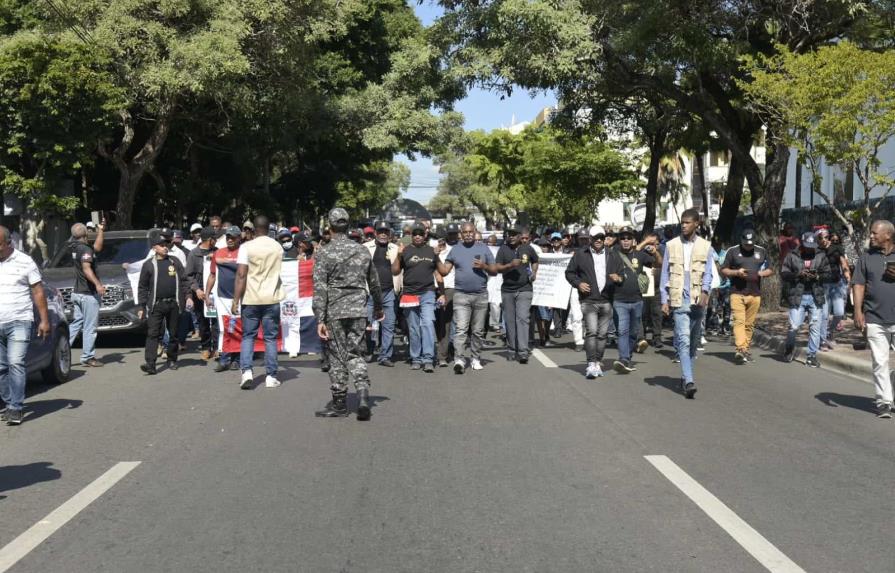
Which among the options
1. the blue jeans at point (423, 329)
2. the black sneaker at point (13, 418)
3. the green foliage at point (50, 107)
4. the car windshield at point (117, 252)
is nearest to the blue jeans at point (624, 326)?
the blue jeans at point (423, 329)

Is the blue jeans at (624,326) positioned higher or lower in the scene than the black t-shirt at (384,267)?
lower

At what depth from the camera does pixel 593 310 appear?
12.1 metres

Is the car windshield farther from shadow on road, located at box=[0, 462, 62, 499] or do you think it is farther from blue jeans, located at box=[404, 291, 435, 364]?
shadow on road, located at box=[0, 462, 62, 499]

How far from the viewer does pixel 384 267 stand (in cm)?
1324

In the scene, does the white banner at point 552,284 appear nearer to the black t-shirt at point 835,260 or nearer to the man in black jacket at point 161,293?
the black t-shirt at point 835,260

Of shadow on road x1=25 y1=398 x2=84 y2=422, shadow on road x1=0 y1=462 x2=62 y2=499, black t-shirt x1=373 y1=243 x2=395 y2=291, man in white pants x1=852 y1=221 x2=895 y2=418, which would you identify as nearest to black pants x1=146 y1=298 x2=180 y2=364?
shadow on road x1=25 y1=398 x2=84 y2=422

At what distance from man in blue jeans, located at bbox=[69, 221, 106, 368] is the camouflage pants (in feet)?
17.4

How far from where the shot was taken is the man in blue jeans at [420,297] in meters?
12.8

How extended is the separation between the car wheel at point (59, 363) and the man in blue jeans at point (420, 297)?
13.9 ft

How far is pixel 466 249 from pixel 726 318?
22.4 feet

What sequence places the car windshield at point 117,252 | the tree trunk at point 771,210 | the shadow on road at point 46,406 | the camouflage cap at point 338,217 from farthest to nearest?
the tree trunk at point 771,210
the car windshield at point 117,252
the shadow on road at point 46,406
the camouflage cap at point 338,217

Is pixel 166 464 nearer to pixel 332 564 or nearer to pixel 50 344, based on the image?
pixel 332 564

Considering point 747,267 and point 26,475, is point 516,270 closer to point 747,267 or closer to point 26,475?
point 747,267

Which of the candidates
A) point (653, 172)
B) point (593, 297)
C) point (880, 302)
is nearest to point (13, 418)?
point (593, 297)
